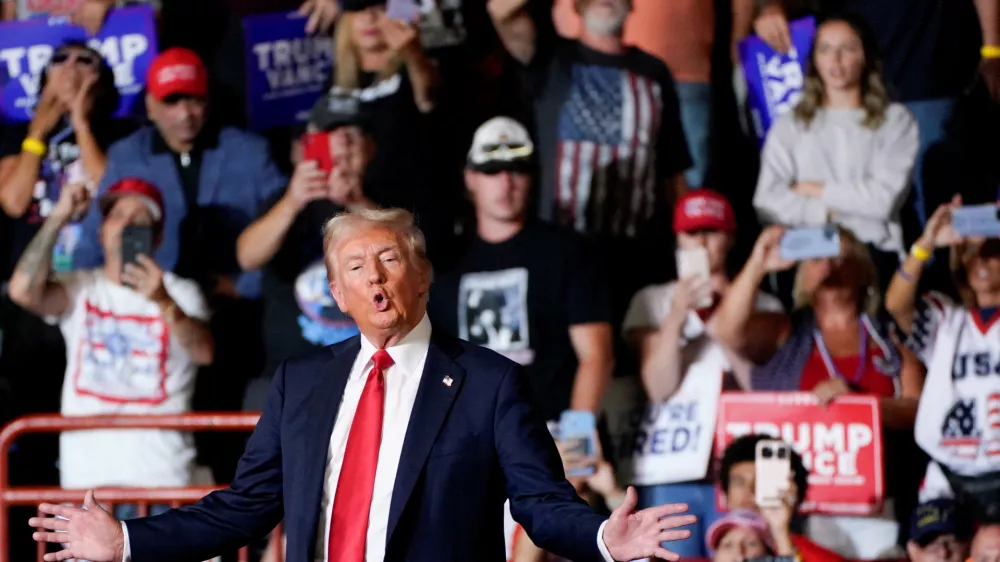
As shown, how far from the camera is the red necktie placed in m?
2.03

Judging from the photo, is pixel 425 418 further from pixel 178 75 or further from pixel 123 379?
pixel 178 75

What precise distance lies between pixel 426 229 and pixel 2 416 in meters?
1.83

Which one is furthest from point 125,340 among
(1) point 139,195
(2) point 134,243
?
(1) point 139,195

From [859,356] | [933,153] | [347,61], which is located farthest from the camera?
[347,61]

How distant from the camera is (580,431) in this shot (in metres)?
4.80

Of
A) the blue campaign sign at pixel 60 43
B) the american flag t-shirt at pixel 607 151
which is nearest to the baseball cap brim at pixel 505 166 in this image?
the american flag t-shirt at pixel 607 151

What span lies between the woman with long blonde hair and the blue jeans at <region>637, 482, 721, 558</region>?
1.03m

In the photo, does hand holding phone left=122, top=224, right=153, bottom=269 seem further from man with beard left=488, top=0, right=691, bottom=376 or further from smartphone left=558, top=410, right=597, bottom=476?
smartphone left=558, top=410, right=597, bottom=476

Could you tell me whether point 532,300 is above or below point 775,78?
below

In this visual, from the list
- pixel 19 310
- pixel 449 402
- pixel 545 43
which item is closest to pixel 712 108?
pixel 545 43

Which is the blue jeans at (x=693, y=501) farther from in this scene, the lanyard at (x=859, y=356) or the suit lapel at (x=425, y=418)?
the suit lapel at (x=425, y=418)

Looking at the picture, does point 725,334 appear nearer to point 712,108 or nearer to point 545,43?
point 712,108

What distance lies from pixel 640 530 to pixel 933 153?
3437 mm

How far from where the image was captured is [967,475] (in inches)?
187
